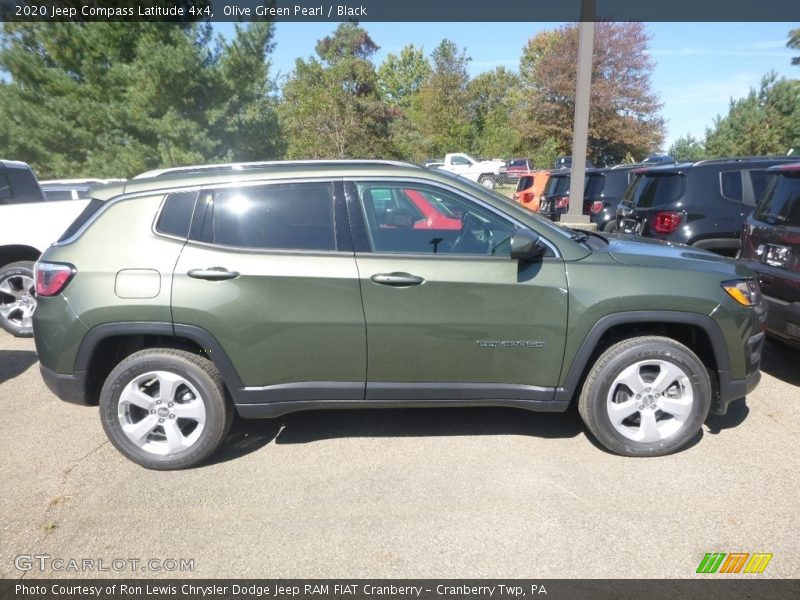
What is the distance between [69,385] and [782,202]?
554cm

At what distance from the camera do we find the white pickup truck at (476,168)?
112 ft

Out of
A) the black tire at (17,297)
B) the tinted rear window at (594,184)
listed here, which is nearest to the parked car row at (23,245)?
the black tire at (17,297)

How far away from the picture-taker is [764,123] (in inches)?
1163

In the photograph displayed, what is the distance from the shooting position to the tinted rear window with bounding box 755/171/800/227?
4.65 meters

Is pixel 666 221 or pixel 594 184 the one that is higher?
pixel 594 184

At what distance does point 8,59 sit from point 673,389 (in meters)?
15.8

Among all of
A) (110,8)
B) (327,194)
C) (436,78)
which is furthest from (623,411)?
(436,78)

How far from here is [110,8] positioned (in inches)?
514

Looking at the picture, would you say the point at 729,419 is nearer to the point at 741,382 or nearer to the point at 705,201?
the point at 741,382

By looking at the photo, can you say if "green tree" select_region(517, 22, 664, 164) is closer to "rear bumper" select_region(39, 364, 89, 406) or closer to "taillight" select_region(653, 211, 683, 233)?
"taillight" select_region(653, 211, 683, 233)

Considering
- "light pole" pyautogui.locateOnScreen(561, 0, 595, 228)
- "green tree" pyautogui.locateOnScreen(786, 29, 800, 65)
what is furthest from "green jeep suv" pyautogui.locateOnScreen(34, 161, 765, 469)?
"green tree" pyautogui.locateOnScreen(786, 29, 800, 65)

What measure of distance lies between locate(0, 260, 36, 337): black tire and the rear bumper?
3.54 meters

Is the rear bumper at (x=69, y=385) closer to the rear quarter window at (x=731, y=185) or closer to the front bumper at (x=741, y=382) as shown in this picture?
the front bumper at (x=741, y=382)

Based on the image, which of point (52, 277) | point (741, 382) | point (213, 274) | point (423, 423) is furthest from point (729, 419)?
point (52, 277)
